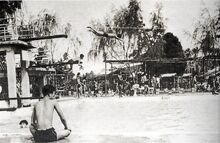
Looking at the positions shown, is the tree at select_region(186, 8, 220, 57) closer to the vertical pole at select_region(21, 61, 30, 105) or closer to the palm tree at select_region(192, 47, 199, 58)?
the palm tree at select_region(192, 47, 199, 58)

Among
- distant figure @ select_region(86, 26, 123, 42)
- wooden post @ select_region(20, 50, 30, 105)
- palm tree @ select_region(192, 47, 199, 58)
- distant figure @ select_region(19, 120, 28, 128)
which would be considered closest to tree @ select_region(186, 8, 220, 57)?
palm tree @ select_region(192, 47, 199, 58)

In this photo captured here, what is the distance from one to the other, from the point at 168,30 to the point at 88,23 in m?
0.61

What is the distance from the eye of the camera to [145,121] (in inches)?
128

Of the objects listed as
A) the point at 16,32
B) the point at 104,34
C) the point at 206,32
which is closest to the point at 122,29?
the point at 104,34

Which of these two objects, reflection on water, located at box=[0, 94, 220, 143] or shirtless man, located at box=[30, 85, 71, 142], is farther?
reflection on water, located at box=[0, 94, 220, 143]

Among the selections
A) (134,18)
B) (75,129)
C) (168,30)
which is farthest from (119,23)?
(75,129)

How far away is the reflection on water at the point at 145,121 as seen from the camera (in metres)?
3.14

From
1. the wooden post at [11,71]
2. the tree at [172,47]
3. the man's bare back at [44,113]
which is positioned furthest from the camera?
the wooden post at [11,71]

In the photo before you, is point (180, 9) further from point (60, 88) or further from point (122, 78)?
point (60, 88)

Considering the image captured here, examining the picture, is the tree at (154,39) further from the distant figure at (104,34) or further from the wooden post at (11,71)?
the wooden post at (11,71)

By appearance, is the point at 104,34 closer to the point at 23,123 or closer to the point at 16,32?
the point at 16,32

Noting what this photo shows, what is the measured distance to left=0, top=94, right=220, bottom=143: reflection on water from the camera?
3137 mm

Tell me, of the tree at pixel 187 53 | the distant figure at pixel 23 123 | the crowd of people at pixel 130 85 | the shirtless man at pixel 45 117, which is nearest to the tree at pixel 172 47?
the tree at pixel 187 53

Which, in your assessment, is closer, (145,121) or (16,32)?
(145,121)
